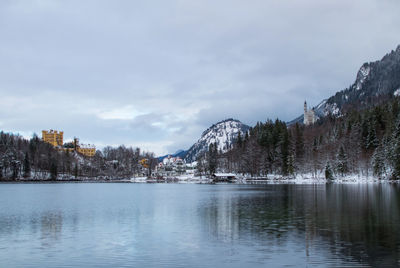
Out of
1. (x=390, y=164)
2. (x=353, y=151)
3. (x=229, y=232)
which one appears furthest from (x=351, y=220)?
(x=353, y=151)

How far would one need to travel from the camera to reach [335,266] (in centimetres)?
1962

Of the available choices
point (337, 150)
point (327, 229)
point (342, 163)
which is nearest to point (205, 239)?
point (327, 229)

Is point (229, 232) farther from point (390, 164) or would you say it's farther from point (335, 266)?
point (390, 164)

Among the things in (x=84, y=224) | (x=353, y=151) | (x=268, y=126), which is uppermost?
(x=268, y=126)

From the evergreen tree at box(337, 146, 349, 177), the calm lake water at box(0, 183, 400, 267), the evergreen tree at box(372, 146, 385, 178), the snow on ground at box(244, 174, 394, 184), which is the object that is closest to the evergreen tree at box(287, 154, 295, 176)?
the snow on ground at box(244, 174, 394, 184)

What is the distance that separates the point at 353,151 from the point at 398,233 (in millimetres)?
118900

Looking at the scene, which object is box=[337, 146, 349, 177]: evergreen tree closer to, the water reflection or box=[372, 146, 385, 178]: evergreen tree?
box=[372, 146, 385, 178]: evergreen tree

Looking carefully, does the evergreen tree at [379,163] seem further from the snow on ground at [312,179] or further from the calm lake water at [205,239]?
the calm lake water at [205,239]

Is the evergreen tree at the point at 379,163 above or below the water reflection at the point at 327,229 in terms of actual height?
above

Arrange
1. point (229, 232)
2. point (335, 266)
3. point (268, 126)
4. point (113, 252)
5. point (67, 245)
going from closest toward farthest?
1. point (335, 266)
2. point (113, 252)
3. point (67, 245)
4. point (229, 232)
5. point (268, 126)

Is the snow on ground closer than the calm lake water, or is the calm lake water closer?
the calm lake water

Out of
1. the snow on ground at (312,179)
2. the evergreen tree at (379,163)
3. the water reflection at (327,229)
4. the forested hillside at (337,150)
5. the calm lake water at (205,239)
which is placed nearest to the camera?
the calm lake water at (205,239)

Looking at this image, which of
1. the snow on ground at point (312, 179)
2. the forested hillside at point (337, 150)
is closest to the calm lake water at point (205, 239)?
the forested hillside at point (337, 150)

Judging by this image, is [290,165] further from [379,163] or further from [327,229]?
[327,229]
